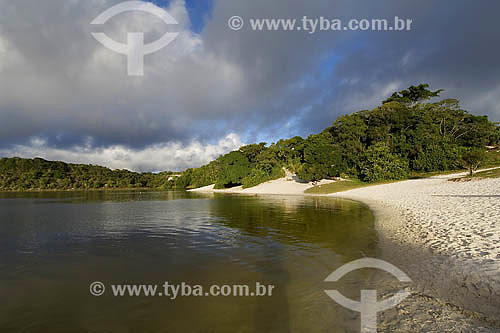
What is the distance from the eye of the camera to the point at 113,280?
788cm

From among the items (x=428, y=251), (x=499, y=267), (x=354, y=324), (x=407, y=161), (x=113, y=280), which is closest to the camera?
(x=354, y=324)

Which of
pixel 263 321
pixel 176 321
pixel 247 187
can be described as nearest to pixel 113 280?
pixel 176 321

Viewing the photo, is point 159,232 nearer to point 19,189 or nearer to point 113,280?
point 113,280

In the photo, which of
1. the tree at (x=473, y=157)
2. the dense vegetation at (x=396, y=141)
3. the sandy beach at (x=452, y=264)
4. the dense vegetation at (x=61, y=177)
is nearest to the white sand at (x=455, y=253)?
the sandy beach at (x=452, y=264)

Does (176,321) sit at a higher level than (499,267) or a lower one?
lower

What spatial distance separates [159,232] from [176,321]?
36.9ft
